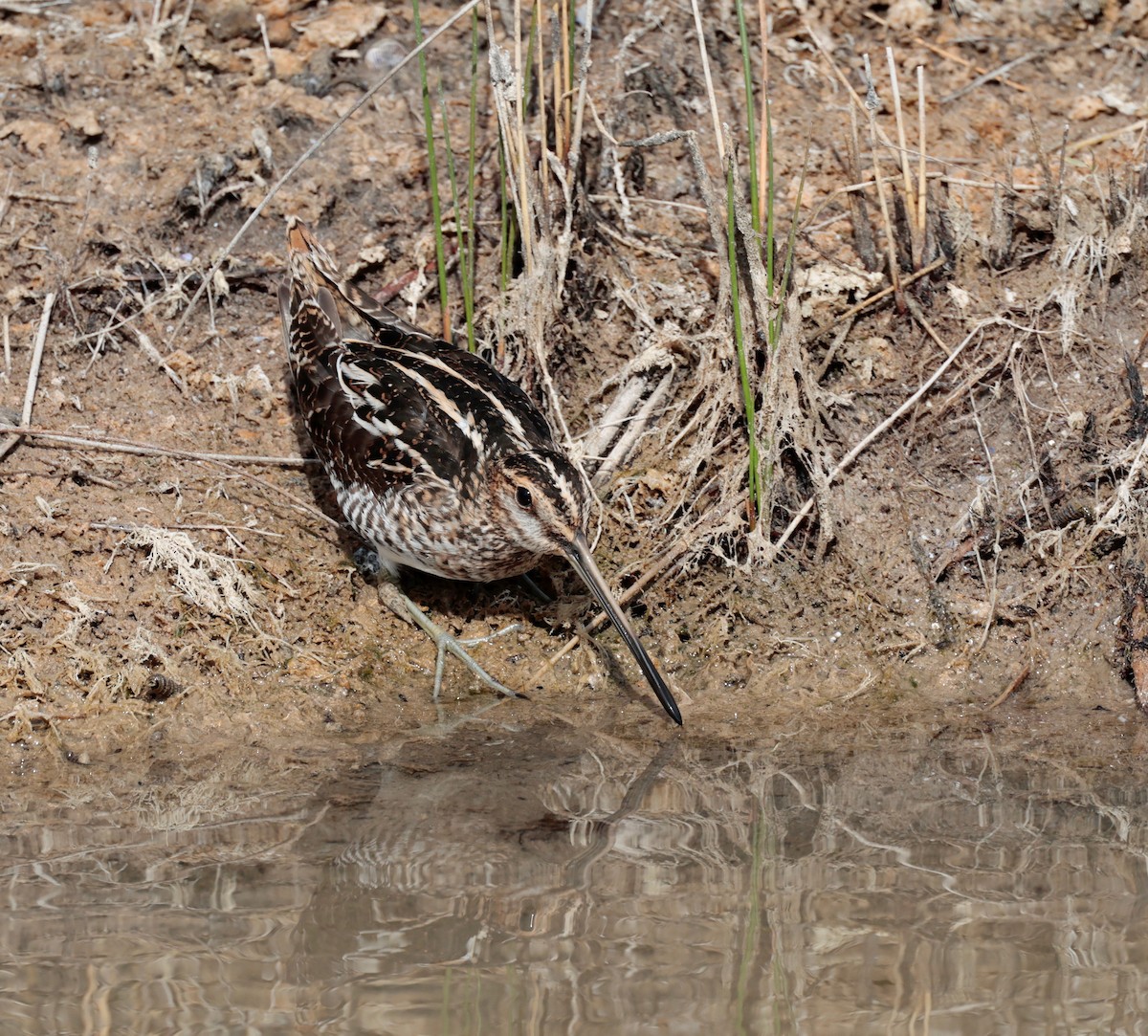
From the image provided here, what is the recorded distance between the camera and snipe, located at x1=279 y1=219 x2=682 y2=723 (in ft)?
15.4

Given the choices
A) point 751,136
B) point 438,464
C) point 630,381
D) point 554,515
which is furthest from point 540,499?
point 751,136

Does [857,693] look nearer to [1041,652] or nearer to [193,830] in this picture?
[1041,652]

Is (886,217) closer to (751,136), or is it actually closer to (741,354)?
(751,136)

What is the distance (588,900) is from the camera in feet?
11.7

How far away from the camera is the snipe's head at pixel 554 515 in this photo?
464cm

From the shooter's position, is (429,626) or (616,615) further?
(429,626)

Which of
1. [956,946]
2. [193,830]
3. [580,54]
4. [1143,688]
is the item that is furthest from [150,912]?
[580,54]

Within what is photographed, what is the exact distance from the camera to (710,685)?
498cm

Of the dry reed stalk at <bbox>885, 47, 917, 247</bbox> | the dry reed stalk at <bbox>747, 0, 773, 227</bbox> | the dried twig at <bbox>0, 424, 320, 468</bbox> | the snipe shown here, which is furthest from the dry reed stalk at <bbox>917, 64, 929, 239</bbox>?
the dried twig at <bbox>0, 424, 320, 468</bbox>

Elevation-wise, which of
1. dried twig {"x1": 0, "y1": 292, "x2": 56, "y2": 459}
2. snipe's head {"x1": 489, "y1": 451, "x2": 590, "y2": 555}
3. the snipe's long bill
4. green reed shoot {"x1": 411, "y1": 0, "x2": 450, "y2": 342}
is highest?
green reed shoot {"x1": 411, "y1": 0, "x2": 450, "y2": 342}

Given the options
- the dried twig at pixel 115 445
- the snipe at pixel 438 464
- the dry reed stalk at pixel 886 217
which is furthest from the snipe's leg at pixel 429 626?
the dry reed stalk at pixel 886 217

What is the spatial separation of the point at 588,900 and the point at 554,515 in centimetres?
144

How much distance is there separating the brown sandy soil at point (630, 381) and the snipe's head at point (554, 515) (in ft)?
0.92

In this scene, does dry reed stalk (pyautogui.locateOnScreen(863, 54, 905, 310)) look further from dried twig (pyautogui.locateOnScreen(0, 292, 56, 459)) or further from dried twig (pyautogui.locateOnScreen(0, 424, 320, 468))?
dried twig (pyautogui.locateOnScreen(0, 292, 56, 459))
